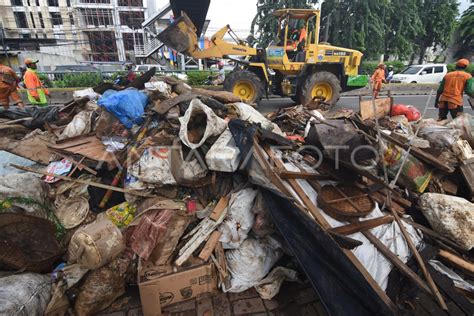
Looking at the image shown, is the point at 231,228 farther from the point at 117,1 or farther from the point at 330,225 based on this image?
the point at 117,1

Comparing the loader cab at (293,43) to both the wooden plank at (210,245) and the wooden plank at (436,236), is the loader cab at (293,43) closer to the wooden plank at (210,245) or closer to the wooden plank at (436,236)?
the wooden plank at (436,236)

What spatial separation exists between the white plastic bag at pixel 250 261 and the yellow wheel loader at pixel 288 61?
204 inches

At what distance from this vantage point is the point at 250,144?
2.19 meters

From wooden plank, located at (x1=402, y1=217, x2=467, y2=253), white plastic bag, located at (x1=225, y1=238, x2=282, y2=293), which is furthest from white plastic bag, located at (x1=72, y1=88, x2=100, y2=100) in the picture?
wooden plank, located at (x1=402, y1=217, x2=467, y2=253)

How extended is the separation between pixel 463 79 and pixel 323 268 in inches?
199

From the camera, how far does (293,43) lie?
23.8 ft

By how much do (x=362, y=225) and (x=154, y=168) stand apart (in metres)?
1.97

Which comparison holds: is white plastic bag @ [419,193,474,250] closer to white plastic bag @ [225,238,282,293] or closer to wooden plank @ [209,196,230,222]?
white plastic bag @ [225,238,282,293]

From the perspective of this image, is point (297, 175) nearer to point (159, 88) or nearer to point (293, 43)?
point (159, 88)

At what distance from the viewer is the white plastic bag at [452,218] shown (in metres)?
1.83

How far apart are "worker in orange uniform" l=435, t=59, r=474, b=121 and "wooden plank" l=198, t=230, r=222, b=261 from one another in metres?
4.94

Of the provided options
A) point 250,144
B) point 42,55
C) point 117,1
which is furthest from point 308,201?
point 117,1

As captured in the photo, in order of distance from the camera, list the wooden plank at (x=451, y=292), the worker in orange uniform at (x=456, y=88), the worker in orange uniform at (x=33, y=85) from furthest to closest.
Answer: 1. the worker in orange uniform at (x=33, y=85)
2. the worker in orange uniform at (x=456, y=88)
3. the wooden plank at (x=451, y=292)

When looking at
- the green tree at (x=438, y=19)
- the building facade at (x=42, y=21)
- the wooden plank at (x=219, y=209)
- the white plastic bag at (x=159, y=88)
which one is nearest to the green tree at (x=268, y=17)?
the green tree at (x=438, y=19)
